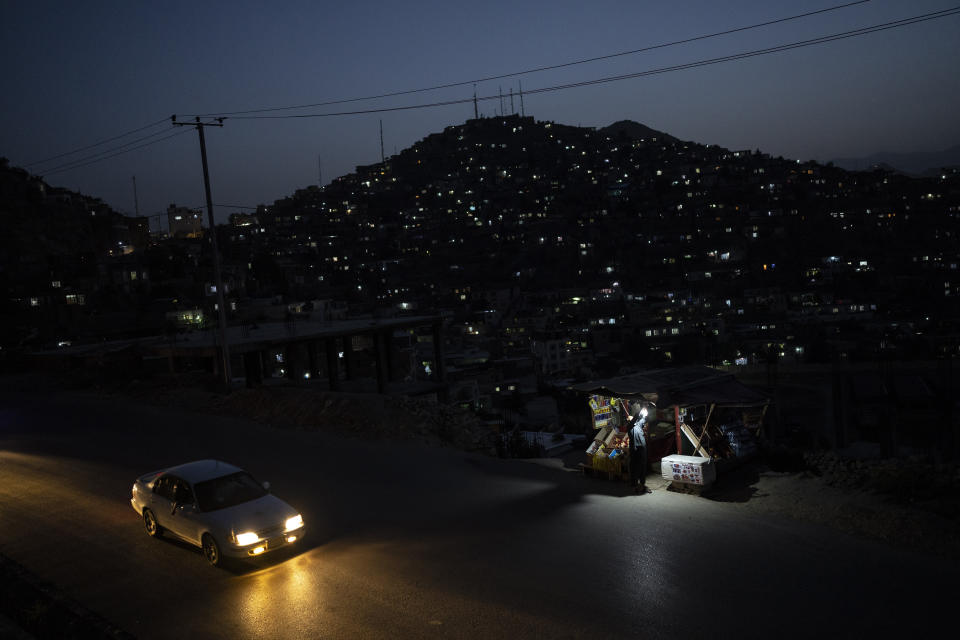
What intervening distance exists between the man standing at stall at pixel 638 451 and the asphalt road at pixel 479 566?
0.87ft

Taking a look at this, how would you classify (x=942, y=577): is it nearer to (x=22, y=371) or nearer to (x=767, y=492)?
(x=767, y=492)

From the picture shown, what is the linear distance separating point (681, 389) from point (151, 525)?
329 inches

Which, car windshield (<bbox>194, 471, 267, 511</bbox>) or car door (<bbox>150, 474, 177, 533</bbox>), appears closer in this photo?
car windshield (<bbox>194, 471, 267, 511</bbox>)

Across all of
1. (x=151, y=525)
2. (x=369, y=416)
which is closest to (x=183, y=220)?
(x=369, y=416)

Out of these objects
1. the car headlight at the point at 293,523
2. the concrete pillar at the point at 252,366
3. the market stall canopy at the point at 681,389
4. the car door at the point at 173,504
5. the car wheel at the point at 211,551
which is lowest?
the car wheel at the point at 211,551

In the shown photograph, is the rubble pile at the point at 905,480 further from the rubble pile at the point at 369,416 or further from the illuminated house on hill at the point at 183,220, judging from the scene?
the illuminated house on hill at the point at 183,220

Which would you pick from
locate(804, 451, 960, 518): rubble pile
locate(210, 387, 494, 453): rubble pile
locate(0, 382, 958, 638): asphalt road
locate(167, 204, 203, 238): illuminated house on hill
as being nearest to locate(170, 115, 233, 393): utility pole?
locate(210, 387, 494, 453): rubble pile

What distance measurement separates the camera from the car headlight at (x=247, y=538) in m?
7.10

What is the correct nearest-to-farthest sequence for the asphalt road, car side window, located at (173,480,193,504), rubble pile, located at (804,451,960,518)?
the asphalt road → car side window, located at (173,480,193,504) → rubble pile, located at (804,451,960,518)

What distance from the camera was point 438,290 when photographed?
92750 mm

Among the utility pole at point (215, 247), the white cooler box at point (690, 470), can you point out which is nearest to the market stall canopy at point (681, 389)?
the white cooler box at point (690, 470)

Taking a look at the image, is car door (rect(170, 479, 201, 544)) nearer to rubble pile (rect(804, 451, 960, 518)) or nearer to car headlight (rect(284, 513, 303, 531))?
car headlight (rect(284, 513, 303, 531))

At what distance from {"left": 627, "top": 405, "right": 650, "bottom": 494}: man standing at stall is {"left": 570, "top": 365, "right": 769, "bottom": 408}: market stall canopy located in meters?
0.39

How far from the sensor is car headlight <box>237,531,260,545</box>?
710cm
